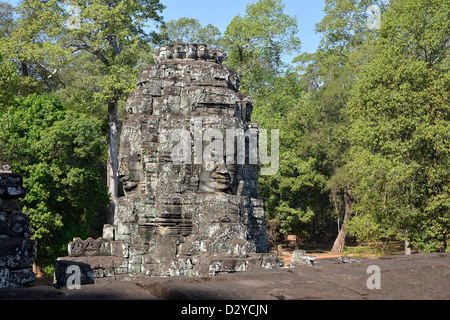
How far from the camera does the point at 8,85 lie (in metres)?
16.9

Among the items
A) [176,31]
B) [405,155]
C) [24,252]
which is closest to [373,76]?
[405,155]

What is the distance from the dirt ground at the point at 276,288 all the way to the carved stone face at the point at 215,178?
6955 mm

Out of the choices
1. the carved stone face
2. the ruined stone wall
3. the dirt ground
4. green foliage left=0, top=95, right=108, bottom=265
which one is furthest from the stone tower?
green foliage left=0, top=95, right=108, bottom=265

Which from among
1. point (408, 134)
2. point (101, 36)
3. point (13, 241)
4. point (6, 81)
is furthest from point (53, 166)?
point (13, 241)

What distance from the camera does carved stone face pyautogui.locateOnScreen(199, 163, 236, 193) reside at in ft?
36.6

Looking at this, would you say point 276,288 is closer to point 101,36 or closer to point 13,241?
point 13,241

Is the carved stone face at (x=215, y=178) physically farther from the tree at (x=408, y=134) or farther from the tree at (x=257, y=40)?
the tree at (x=257, y=40)

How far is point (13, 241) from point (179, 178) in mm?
5811

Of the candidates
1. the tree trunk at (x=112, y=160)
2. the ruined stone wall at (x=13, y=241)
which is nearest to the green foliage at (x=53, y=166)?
the tree trunk at (x=112, y=160)

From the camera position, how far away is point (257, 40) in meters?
28.5

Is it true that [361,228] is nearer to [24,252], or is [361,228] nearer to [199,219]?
[199,219]

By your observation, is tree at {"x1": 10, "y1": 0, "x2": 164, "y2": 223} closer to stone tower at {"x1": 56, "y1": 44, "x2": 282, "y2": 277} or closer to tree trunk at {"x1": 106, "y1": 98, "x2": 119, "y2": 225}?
tree trunk at {"x1": 106, "y1": 98, "x2": 119, "y2": 225}

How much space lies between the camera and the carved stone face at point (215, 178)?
36.6 ft

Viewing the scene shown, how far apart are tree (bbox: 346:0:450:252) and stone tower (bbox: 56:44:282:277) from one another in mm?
4685
